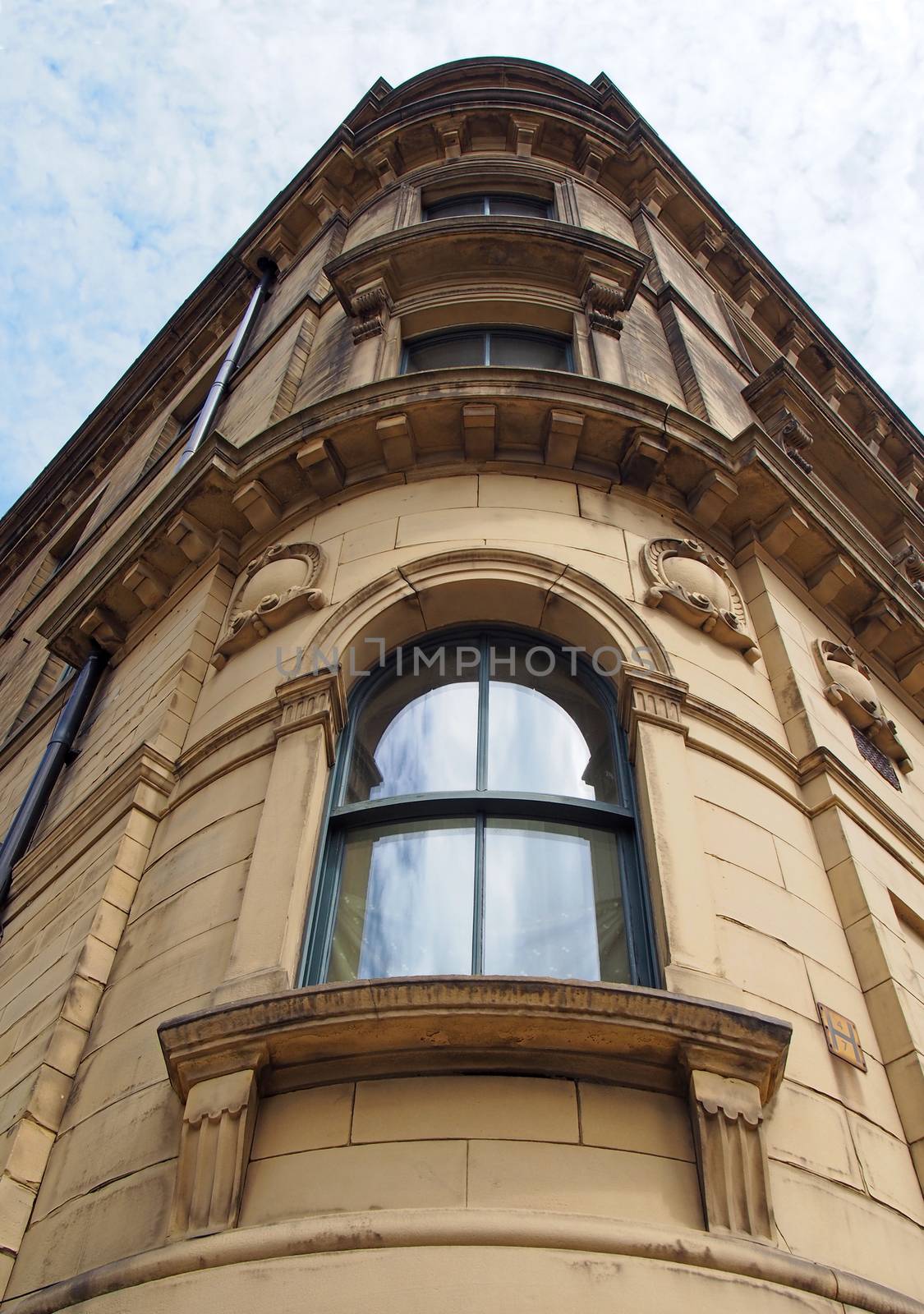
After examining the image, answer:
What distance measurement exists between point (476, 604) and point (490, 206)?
11.5m

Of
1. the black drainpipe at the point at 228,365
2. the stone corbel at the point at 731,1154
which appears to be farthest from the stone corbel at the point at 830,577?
the black drainpipe at the point at 228,365

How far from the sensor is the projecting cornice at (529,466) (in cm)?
1014

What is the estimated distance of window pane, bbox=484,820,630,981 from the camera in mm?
6453

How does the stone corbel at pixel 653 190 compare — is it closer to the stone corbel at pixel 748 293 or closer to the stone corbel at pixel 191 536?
the stone corbel at pixel 748 293

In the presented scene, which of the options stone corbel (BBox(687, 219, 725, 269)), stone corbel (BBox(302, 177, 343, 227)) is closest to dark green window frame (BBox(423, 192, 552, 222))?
stone corbel (BBox(302, 177, 343, 227))

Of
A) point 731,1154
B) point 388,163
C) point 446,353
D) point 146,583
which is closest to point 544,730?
point 731,1154

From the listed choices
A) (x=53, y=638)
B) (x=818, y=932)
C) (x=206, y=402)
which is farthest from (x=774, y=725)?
(x=206, y=402)

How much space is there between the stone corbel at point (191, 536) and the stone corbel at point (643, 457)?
4.10 metres

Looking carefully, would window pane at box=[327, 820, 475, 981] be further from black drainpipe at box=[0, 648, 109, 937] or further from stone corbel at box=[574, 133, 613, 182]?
stone corbel at box=[574, 133, 613, 182]

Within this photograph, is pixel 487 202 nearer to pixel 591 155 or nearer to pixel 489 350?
pixel 591 155

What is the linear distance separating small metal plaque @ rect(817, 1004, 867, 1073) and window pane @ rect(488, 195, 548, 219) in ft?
48.4

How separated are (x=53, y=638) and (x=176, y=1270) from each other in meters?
8.64

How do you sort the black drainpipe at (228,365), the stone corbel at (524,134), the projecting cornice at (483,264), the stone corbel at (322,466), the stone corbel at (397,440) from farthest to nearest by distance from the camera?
the stone corbel at (524,134), the black drainpipe at (228,365), the projecting cornice at (483,264), the stone corbel at (322,466), the stone corbel at (397,440)

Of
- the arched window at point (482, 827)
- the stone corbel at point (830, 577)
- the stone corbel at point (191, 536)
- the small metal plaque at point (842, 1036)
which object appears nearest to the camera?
the small metal plaque at point (842, 1036)
